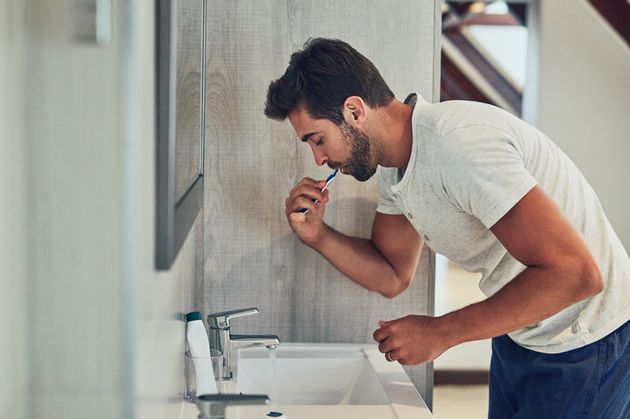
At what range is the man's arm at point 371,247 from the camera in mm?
1956

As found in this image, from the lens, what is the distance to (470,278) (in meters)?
7.89

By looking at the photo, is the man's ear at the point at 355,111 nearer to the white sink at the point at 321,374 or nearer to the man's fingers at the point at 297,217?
the man's fingers at the point at 297,217

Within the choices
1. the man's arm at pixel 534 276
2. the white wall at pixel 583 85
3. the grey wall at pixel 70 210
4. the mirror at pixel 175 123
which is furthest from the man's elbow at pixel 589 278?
the white wall at pixel 583 85

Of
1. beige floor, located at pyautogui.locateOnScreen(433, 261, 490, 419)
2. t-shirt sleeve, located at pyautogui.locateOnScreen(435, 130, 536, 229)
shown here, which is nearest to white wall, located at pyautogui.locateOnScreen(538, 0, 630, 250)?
beige floor, located at pyautogui.locateOnScreen(433, 261, 490, 419)

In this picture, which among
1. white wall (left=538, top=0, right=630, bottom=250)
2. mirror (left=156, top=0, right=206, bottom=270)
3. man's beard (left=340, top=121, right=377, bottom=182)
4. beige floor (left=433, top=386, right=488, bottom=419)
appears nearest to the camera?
mirror (left=156, top=0, right=206, bottom=270)

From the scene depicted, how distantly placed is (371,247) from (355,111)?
1.35ft

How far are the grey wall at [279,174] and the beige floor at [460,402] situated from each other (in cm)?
188

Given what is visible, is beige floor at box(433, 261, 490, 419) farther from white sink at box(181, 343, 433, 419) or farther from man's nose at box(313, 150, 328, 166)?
man's nose at box(313, 150, 328, 166)

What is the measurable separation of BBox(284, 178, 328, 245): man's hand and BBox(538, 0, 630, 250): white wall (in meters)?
2.56

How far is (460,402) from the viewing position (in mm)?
4137

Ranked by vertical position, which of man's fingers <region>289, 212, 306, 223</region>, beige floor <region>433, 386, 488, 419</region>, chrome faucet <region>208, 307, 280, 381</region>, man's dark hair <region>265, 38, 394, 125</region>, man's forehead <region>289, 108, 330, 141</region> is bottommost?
beige floor <region>433, 386, 488, 419</region>

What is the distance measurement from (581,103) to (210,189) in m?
2.74

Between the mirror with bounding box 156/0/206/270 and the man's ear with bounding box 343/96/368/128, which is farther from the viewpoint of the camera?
the man's ear with bounding box 343/96/368/128

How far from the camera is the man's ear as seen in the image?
1726mm
